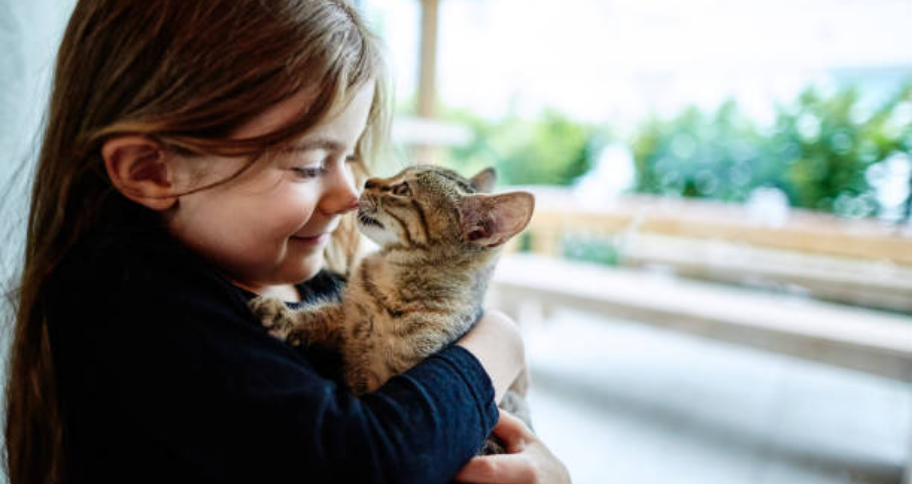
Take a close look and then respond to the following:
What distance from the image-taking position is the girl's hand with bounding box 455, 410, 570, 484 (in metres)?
0.75

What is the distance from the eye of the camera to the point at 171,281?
689 millimetres

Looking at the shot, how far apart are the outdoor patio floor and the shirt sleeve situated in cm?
158

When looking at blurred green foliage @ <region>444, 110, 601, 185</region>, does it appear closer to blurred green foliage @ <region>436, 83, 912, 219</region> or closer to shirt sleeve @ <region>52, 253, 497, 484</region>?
blurred green foliage @ <region>436, 83, 912, 219</region>

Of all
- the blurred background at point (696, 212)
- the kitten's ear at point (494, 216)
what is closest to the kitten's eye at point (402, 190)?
the kitten's ear at point (494, 216)

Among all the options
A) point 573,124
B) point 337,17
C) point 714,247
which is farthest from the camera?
point 573,124

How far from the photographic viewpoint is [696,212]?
13.3 ft

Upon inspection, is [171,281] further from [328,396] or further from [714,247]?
[714,247]

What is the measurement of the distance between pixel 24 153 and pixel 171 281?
508 mm

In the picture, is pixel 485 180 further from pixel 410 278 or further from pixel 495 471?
pixel 495 471

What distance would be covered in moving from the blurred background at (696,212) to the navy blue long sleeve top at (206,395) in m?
1.52

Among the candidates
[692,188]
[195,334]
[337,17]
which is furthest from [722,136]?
[195,334]

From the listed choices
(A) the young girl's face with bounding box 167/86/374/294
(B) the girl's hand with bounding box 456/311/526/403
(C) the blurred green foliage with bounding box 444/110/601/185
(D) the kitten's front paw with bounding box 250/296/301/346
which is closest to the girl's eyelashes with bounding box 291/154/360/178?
(A) the young girl's face with bounding box 167/86/374/294

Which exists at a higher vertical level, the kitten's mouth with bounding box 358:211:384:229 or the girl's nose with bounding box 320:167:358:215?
the girl's nose with bounding box 320:167:358:215

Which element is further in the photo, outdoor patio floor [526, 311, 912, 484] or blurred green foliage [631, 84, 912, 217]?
blurred green foliage [631, 84, 912, 217]
